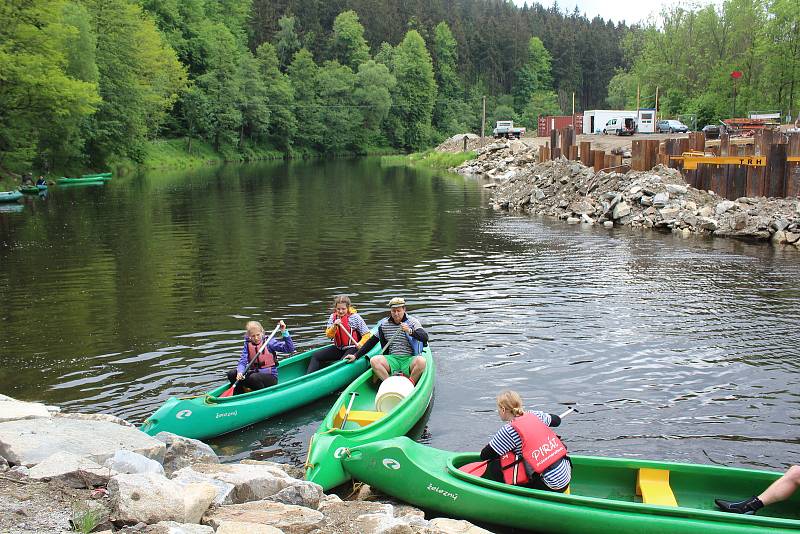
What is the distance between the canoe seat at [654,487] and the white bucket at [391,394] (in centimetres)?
361

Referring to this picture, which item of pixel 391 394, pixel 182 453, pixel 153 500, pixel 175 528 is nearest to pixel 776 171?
pixel 391 394

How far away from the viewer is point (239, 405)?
35.3 ft

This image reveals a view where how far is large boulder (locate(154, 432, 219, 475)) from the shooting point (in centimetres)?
888

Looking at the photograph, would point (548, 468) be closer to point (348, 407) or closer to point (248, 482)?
point (248, 482)

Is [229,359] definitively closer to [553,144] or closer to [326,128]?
[553,144]

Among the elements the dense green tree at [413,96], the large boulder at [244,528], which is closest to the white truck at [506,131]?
the dense green tree at [413,96]

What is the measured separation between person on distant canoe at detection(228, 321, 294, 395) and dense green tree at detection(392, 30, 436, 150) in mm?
107186

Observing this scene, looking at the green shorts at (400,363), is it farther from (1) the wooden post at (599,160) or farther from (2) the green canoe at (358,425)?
(1) the wooden post at (599,160)

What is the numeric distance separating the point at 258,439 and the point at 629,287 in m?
12.0

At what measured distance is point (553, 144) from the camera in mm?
46438

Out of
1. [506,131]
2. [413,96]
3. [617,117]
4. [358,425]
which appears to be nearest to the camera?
[358,425]

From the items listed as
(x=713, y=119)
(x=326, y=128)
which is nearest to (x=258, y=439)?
(x=713, y=119)

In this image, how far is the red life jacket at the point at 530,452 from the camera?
803 centimetres

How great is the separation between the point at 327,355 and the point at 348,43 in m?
112
